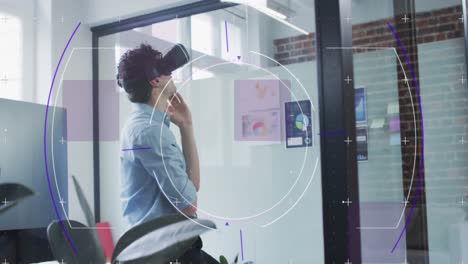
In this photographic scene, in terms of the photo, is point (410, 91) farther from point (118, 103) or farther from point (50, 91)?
point (50, 91)

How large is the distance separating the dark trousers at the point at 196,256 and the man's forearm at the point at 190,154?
19 centimetres

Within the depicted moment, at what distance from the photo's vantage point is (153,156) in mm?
1688

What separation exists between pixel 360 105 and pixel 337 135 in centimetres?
26

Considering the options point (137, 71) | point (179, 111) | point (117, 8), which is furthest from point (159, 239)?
point (117, 8)

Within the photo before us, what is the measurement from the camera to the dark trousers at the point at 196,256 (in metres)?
1.65

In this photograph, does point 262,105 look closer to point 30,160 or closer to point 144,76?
point 144,76

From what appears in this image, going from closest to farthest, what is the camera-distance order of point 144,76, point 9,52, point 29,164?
point 29,164
point 144,76
point 9,52

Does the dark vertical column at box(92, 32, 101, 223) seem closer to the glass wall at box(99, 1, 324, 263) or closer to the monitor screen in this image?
the glass wall at box(99, 1, 324, 263)

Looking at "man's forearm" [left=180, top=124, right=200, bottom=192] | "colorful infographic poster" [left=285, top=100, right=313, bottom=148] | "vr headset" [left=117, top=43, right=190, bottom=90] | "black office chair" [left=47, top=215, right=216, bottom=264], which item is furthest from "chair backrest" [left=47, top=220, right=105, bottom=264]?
"colorful infographic poster" [left=285, top=100, right=313, bottom=148]

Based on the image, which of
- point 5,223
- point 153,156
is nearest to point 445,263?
point 153,156

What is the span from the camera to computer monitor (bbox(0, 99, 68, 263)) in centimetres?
138

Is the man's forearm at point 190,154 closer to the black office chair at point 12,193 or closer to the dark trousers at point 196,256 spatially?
the dark trousers at point 196,256

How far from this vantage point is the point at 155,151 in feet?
5.54

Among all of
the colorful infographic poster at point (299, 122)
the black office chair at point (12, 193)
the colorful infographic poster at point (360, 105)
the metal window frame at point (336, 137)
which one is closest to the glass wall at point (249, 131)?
the colorful infographic poster at point (299, 122)
